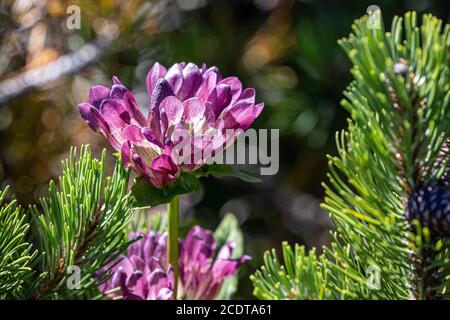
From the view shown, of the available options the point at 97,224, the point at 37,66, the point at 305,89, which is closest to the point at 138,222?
the point at 97,224

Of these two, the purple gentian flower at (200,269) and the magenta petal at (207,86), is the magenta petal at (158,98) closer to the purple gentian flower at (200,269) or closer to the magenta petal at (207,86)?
the magenta petal at (207,86)

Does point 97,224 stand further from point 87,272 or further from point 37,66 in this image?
point 37,66

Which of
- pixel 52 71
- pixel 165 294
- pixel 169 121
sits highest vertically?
pixel 52 71

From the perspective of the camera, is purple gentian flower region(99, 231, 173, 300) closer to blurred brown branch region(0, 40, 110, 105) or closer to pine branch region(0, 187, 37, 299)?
pine branch region(0, 187, 37, 299)

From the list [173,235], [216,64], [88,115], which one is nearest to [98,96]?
[88,115]

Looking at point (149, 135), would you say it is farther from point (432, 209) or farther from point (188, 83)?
point (432, 209)

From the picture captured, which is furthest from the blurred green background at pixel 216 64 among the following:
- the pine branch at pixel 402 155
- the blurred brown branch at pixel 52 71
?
the pine branch at pixel 402 155
